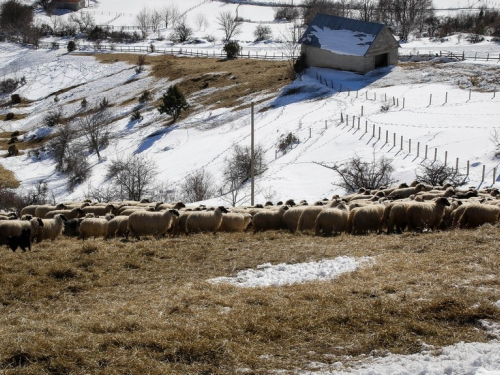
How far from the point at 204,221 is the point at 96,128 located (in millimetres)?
45540

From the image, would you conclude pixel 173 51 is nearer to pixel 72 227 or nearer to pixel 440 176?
pixel 440 176

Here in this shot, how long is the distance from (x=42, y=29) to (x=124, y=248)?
114009mm

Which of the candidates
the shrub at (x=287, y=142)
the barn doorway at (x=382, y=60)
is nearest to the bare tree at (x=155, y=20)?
the barn doorway at (x=382, y=60)

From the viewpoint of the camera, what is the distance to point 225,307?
1210 cm

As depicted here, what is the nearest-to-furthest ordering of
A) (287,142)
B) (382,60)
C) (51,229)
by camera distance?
1. (51,229)
2. (287,142)
3. (382,60)

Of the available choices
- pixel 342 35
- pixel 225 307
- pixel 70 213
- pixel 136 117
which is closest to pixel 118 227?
pixel 70 213

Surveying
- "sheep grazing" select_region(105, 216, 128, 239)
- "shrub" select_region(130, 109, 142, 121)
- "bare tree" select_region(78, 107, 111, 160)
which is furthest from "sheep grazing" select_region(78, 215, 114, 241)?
"shrub" select_region(130, 109, 142, 121)

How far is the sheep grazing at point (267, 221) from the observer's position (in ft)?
69.1

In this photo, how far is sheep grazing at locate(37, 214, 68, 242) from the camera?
19.9 metres

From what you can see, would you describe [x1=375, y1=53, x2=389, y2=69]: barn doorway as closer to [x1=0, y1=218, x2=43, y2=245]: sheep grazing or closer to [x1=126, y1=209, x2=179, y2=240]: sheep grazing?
[x1=126, y1=209, x2=179, y2=240]: sheep grazing

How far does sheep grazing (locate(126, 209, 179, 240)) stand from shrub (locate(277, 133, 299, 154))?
91.0ft

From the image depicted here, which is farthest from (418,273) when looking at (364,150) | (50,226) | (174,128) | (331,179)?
(174,128)

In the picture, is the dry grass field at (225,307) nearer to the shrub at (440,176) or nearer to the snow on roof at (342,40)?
the shrub at (440,176)

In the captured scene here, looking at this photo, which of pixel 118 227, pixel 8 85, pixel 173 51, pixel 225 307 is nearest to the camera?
pixel 225 307
